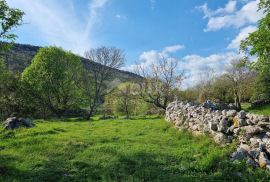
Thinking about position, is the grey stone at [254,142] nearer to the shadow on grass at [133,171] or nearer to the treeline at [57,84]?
the shadow on grass at [133,171]

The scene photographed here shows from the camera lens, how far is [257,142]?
1339 centimetres

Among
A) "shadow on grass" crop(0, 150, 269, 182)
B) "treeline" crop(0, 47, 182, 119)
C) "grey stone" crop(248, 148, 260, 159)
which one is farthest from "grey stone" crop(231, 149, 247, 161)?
"treeline" crop(0, 47, 182, 119)

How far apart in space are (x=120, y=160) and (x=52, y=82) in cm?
4086

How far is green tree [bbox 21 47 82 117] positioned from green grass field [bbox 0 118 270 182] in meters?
33.8

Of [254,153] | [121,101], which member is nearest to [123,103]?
[121,101]

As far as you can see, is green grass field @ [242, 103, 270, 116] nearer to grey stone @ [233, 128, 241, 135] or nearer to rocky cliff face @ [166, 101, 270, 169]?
rocky cliff face @ [166, 101, 270, 169]

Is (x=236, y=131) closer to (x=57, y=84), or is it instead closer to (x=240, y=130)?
(x=240, y=130)

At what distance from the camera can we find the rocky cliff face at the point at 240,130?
41.7 feet

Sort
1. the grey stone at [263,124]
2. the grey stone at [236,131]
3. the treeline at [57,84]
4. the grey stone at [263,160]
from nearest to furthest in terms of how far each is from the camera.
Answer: the grey stone at [263,160] → the grey stone at [263,124] → the grey stone at [236,131] → the treeline at [57,84]

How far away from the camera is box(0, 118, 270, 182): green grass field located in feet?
41.0

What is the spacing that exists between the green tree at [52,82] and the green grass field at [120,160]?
1331 inches

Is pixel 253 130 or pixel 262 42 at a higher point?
pixel 262 42

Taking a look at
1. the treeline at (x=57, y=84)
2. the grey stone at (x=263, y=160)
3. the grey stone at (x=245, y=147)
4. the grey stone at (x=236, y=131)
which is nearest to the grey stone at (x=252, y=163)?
the grey stone at (x=263, y=160)

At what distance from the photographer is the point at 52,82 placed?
5334 centimetres
